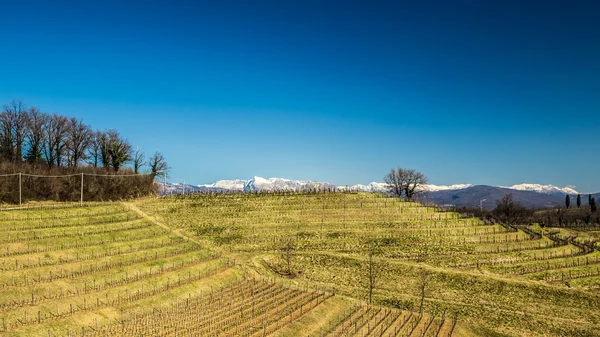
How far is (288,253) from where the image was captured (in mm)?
62344

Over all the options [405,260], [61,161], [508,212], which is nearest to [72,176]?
[61,161]

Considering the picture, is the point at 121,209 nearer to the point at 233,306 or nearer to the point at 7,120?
the point at 7,120

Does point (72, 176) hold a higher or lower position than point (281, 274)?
higher

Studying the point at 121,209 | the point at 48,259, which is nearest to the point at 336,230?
the point at 121,209

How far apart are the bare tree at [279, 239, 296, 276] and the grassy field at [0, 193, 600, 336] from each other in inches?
17.4

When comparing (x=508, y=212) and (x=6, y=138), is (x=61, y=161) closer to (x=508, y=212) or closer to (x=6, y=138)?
(x=6, y=138)

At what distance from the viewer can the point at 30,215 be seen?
65062mm

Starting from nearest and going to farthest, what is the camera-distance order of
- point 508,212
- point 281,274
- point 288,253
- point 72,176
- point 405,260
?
1. point 281,274
2. point 288,253
3. point 405,260
4. point 72,176
5. point 508,212

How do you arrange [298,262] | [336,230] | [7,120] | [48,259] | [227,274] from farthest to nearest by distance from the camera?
[7,120] < [336,230] < [298,262] < [227,274] < [48,259]

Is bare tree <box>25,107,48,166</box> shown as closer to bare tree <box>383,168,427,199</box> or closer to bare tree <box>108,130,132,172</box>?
bare tree <box>108,130,132,172</box>

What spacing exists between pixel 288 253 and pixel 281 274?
15.8 feet

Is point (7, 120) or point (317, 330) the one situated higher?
point (7, 120)

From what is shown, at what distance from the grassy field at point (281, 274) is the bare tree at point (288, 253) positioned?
44 centimetres

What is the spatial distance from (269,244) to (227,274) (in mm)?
18680
